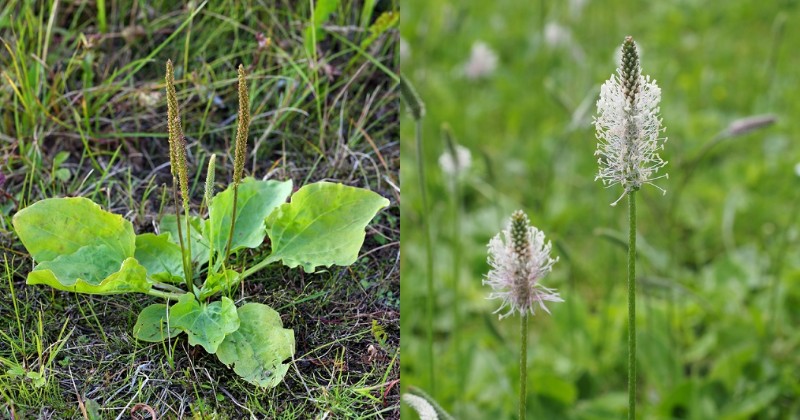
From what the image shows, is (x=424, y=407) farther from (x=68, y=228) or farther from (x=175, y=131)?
(x=68, y=228)

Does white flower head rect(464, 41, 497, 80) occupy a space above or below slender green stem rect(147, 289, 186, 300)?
above

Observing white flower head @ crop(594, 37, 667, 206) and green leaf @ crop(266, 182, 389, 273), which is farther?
green leaf @ crop(266, 182, 389, 273)

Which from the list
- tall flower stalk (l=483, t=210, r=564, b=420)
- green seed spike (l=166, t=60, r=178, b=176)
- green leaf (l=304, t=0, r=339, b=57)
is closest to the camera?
tall flower stalk (l=483, t=210, r=564, b=420)

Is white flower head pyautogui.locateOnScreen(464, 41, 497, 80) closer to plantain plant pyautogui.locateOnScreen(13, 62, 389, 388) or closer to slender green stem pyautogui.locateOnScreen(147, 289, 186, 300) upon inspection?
plantain plant pyautogui.locateOnScreen(13, 62, 389, 388)

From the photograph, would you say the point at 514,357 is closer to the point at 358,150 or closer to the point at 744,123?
the point at 358,150

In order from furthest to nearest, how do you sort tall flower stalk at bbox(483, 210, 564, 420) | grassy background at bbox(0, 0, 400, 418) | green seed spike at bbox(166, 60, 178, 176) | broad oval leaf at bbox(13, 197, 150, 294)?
broad oval leaf at bbox(13, 197, 150, 294), grassy background at bbox(0, 0, 400, 418), green seed spike at bbox(166, 60, 178, 176), tall flower stalk at bbox(483, 210, 564, 420)

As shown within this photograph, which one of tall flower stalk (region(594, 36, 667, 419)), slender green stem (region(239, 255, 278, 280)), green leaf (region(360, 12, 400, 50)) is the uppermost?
green leaf (region(360, 12, 400, 50))

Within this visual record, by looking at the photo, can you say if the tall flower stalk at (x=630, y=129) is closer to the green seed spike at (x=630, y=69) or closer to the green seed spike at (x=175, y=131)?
the green seed spike at (x=630, y=69)

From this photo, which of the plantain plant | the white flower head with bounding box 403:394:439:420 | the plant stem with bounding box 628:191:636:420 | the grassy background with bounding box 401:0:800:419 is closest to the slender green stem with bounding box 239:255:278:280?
the plantain plant
